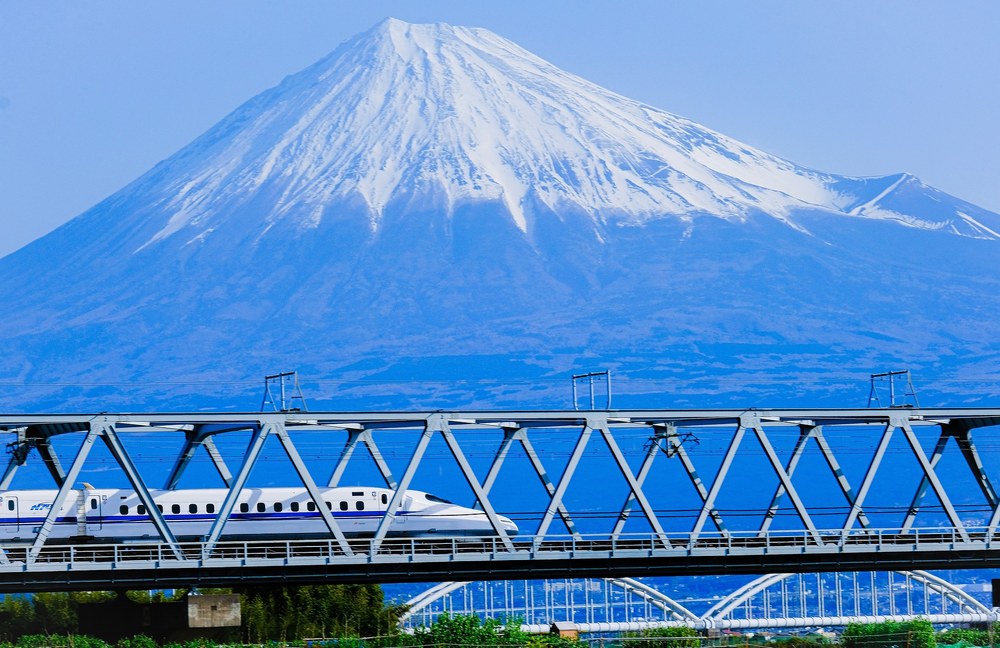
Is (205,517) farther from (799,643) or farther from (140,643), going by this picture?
(799,643)

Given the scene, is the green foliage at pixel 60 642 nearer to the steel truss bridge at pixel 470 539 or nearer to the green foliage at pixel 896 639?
the steel truss bridge at pixel 470 539

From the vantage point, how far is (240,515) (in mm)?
84812

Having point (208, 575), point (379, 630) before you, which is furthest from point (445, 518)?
point (208, 575)

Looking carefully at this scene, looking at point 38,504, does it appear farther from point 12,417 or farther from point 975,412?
point 975,412

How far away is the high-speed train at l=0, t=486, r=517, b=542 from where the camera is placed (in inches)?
3268

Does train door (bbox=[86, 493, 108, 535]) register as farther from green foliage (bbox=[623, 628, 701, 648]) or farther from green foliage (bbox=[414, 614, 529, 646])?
green foliage (bbox=[623, 628, 701, 648])

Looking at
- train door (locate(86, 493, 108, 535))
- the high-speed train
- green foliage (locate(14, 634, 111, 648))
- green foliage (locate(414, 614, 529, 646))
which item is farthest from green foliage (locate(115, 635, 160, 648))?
the high-speed train

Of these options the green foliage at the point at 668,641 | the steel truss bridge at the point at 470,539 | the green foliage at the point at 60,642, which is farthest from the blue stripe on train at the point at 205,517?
the green foliage at the point at 668,641

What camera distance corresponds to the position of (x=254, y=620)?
85188mm

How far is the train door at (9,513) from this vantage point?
82.6 metres

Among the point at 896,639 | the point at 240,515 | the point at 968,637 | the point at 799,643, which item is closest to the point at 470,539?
the point at 240,515

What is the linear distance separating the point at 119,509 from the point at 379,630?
14.7m

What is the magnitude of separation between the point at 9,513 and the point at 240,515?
11170 mm

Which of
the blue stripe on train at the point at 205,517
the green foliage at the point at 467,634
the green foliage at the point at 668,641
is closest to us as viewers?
the green foliage at the point at 467,634
